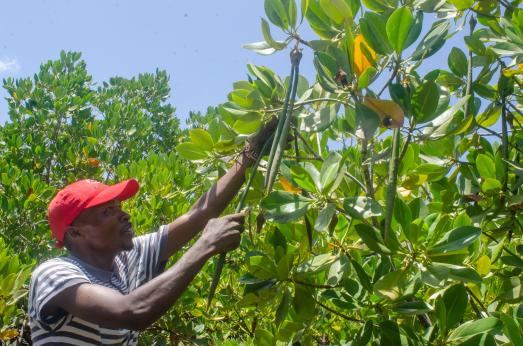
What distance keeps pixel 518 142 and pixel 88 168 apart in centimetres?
520

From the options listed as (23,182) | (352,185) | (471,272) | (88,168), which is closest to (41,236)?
(23,182)

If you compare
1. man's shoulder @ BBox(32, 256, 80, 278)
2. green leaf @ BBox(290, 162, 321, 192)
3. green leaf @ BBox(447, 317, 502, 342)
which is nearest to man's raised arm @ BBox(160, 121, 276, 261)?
green leaf @ BBox(290, 162, 321, 192)

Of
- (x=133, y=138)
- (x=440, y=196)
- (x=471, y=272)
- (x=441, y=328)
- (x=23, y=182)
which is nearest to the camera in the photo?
(x=471, y=272)

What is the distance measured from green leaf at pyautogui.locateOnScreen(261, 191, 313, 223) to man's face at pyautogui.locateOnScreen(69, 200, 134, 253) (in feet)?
3.78

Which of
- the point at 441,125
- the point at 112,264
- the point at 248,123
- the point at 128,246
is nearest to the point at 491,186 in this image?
the point at 441,125

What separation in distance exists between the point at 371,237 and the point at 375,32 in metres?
0.45

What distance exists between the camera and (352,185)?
5.02 ft

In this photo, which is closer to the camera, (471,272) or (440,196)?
(471,272)

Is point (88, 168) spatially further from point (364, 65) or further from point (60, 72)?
point (364, 65)

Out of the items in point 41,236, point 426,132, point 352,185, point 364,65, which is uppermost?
point 364,65

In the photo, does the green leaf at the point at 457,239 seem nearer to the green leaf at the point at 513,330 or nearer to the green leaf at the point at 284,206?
the green leaf at the point at 513,330

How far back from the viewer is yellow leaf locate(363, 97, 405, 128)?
125 centimetres

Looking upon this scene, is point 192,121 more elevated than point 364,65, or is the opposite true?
point 364,65

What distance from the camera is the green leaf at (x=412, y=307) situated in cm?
125
